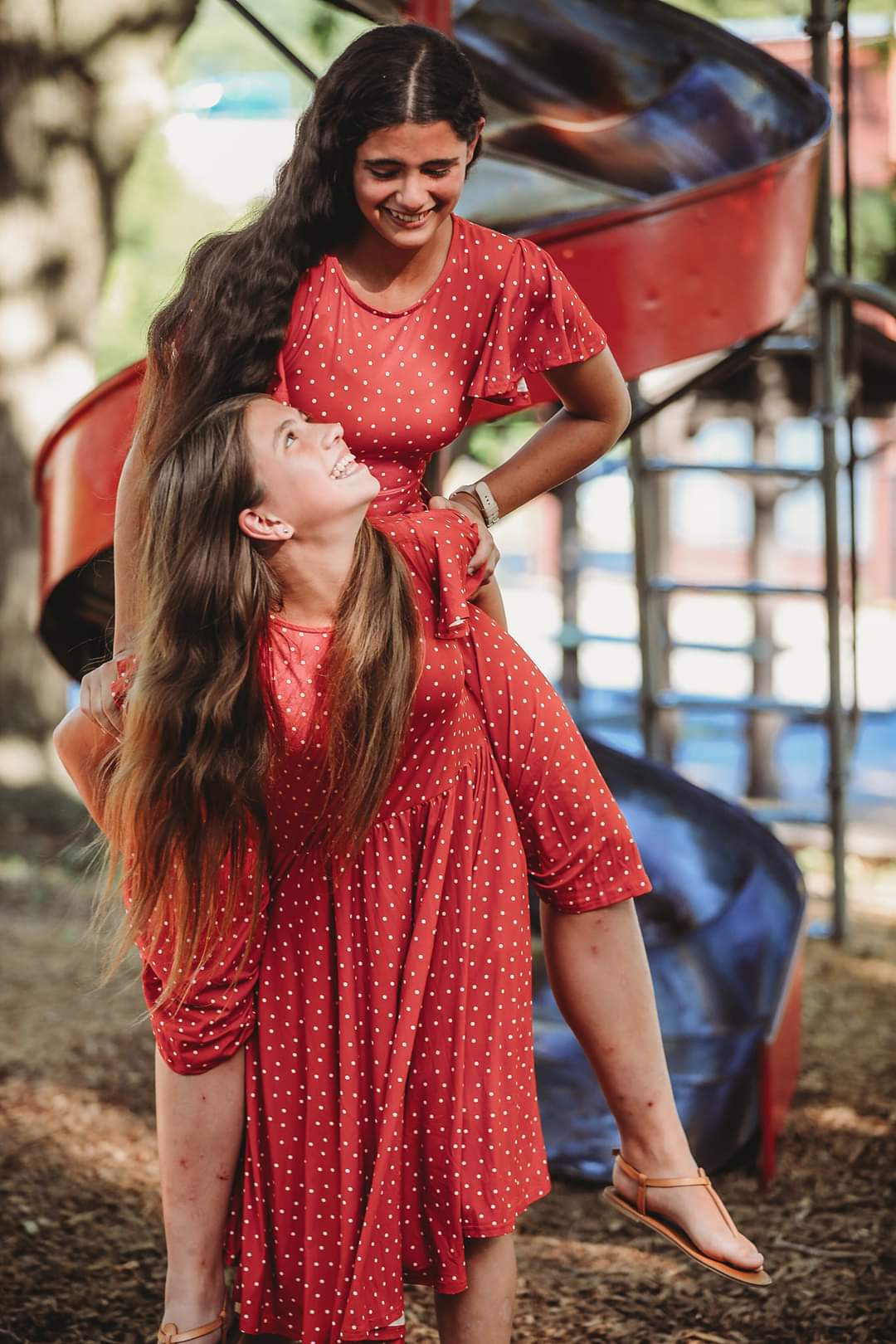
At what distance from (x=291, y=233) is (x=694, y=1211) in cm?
151

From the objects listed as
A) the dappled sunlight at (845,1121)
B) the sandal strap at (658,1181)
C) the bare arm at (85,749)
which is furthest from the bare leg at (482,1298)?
the dappled sunlight at (845,1121)

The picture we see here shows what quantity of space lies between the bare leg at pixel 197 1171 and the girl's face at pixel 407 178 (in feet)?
3.77

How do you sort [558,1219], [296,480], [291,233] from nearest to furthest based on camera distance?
[296,480]
[291,233]
[558,1219]

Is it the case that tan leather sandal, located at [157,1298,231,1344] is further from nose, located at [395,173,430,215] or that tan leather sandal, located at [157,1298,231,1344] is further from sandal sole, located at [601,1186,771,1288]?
nose, located at [395,173,430,215]

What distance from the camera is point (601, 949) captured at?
225cm

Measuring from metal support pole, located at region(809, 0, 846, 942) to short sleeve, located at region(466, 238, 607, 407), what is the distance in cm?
339

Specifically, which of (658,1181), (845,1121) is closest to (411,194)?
(658,1181)

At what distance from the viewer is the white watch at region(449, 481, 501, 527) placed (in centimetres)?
229

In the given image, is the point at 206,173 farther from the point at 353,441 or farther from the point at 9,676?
the point at 353,441

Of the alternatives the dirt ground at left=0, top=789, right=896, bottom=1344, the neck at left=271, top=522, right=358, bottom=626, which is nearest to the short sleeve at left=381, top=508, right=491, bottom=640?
the neck at left=271, top=522, right=358, bottom=626

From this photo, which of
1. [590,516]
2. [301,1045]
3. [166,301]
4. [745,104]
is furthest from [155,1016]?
[590,516]

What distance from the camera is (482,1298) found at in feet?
7.06

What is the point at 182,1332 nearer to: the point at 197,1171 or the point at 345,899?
the point at 197,1171

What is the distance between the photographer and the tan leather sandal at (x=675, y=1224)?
226cm
